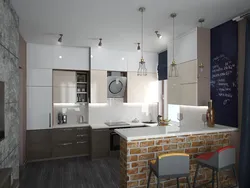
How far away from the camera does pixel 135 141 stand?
2.29 m

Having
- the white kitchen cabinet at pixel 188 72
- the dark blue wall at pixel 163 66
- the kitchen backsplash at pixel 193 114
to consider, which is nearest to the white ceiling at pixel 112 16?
the white kitchen cabinet at pixel 188 72

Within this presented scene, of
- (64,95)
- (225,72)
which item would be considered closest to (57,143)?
(64,95)

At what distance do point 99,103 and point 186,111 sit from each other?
7.06 feet

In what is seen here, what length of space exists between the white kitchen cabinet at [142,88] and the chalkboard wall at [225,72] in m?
1.98

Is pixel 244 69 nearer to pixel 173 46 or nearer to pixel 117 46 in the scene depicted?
pixel 173 46

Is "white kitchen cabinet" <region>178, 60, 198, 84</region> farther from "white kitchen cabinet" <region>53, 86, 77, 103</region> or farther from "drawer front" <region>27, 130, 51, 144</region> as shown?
"drawer front" <region>27, 130, 51, 144</region>

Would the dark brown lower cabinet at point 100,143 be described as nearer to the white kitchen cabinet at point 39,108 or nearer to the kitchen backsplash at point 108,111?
the kitchen backsplash at point 108,111

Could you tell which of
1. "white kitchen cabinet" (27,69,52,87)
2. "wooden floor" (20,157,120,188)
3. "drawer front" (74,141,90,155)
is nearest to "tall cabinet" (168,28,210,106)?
"wooden floor" (20,157,120,188)

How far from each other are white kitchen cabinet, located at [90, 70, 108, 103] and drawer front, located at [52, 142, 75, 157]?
47.6 inches

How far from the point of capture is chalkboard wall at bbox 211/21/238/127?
111 inches

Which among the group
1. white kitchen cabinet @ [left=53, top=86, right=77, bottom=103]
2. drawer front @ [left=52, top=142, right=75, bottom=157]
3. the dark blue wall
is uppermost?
the dark blue wall

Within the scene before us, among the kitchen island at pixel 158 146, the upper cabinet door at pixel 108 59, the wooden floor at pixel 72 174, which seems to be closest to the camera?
the kitchen island at pixel 158 146

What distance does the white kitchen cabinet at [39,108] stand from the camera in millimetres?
4117

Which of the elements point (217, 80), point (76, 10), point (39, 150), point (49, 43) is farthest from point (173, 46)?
point (39, 150)
